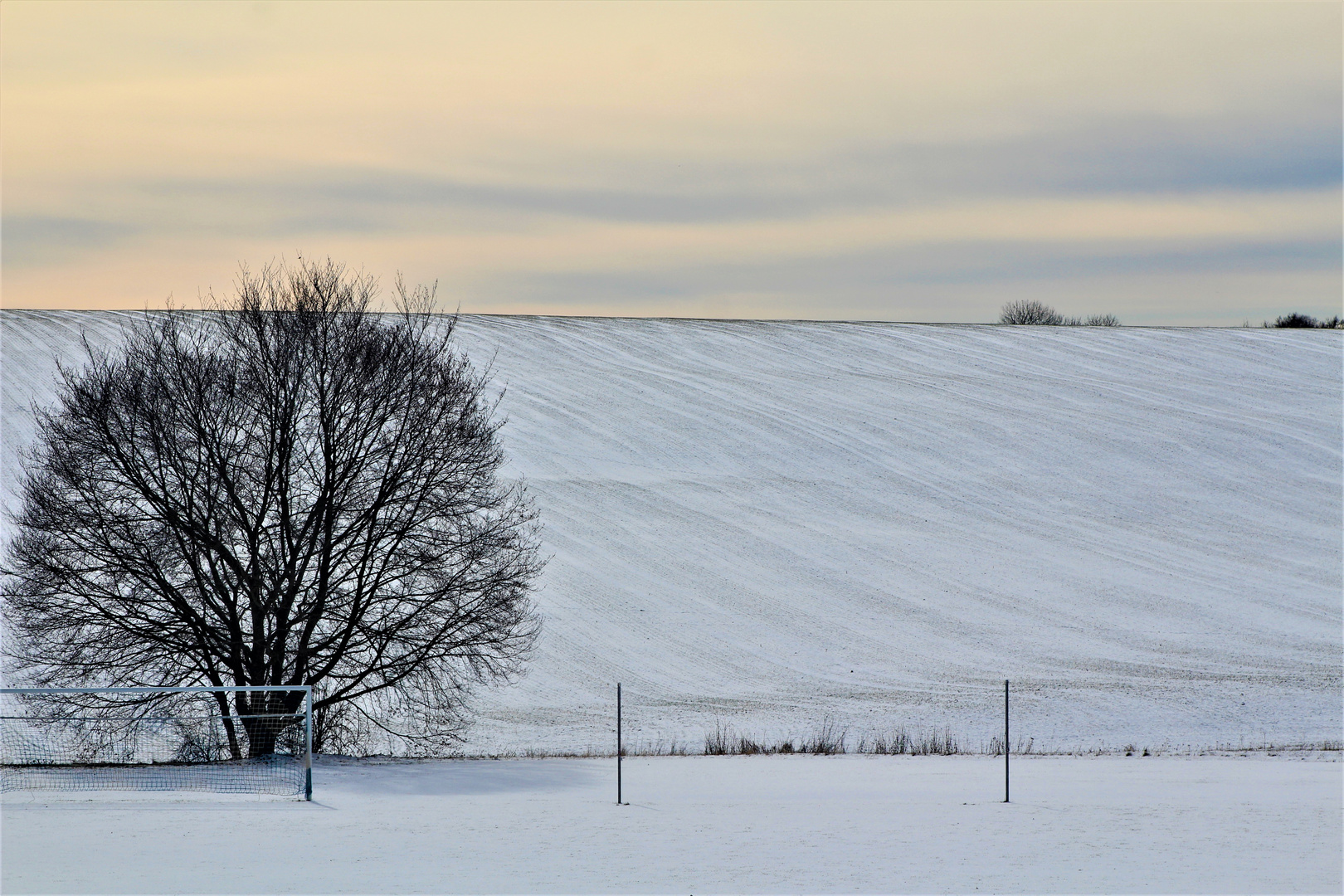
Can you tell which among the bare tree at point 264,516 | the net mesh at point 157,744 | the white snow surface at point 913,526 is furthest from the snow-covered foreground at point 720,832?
the white snow surface at point 913,526

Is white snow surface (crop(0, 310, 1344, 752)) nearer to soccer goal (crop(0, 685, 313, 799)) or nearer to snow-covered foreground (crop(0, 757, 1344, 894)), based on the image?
soccer goal (crop(0, 685, 313, 799))

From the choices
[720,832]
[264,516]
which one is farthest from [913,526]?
[720,832]

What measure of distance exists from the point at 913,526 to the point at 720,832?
2624 centimetres

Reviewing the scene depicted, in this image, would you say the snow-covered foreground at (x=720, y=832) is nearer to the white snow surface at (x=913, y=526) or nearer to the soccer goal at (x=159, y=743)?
the soccer goal at (x=159, y=743)

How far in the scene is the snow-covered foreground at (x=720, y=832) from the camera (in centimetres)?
1274

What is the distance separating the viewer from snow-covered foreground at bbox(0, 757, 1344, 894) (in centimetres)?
1274

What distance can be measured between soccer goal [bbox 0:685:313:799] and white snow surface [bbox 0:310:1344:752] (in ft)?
16.1

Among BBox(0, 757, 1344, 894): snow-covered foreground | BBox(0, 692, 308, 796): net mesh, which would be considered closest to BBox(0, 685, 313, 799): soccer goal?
BBox(0, 692, 308, 796): net mesh

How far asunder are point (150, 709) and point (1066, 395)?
41.5 m

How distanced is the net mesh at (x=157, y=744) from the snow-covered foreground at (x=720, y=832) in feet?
3.30

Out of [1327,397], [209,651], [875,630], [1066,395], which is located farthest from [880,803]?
[1327,397]

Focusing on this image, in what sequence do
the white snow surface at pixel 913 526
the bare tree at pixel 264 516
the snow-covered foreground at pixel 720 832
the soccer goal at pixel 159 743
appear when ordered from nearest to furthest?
the snow-covered foreground at pixel 720 832
the soccer goal at pixel 159 743
the bare tree at pixel 264 516
the white snow surface at pixel 913 526

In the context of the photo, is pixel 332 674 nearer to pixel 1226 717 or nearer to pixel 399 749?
pixel 399 749

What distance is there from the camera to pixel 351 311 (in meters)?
22.2
